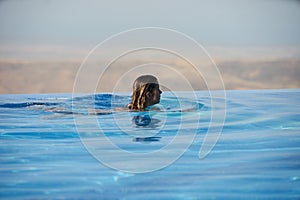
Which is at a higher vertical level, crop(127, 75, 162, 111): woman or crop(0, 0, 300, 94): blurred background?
crop(0, 0, 300, 94): blurred background

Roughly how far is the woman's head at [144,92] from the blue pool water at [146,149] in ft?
0.33

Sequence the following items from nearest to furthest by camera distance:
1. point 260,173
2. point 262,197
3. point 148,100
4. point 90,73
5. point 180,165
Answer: point 262,197
point 260,173
point 180,165
point 90,73
point 148,100

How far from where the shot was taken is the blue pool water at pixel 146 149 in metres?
2.24

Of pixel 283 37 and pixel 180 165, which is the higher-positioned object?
pixel 283 37

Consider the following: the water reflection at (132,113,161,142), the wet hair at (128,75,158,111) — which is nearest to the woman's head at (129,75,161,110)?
the wet hair at (128,75,158,111)

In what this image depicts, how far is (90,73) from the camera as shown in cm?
353

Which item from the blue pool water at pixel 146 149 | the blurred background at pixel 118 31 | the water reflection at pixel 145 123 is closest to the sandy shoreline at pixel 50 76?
the blurred background at pixel 118 31

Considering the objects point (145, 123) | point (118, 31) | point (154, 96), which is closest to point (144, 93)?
point (154, 96)

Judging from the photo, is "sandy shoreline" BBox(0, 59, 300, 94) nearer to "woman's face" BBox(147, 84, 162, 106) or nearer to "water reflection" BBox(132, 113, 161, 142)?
"woman's face" BBox(147, 84, 162, 106)

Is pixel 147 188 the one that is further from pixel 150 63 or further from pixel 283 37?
pixel 283 37

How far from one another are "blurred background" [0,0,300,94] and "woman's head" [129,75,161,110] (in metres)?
0.09

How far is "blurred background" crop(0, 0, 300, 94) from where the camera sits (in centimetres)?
361

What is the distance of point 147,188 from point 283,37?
8.36 ft

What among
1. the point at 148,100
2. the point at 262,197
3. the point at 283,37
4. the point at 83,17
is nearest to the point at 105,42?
the point at 83,17
